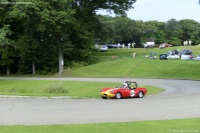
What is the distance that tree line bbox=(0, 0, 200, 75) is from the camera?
5119 centimetres

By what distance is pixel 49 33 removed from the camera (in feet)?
190

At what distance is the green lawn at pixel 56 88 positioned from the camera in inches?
1105

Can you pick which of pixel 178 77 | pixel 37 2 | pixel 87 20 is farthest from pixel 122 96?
pixel 87 20

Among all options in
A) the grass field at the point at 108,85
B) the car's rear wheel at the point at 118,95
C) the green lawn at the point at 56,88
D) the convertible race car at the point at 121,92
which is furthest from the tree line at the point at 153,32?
the car's rear wheel at the point at 118,95

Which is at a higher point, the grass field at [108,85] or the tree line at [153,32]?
the tree line at [153,32]

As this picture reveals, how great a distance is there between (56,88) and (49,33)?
1147 inches

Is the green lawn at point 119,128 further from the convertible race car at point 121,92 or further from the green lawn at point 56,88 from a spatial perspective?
the green lawn at point 56,88

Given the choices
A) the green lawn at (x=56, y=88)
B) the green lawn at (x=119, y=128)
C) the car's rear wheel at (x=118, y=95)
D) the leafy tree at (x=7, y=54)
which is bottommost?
the green lawn at (x=56, y=88)

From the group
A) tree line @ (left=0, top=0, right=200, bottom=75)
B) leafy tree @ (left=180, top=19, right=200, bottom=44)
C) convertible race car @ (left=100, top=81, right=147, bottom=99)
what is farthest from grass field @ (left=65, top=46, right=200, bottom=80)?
leafy tree @ (left=180, top=19, right=200, bottom=44)

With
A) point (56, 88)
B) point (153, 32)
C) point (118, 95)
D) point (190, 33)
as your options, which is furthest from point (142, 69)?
point (153, 32)

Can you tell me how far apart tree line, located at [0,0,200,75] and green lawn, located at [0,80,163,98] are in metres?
8.03

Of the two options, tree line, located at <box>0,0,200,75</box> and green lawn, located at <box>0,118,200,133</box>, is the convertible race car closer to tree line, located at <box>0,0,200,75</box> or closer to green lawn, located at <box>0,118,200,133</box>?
green lawn, located at <box>0,118,200,133</box>

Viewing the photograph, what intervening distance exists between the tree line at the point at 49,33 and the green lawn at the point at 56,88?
8028mm

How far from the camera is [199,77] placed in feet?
146
